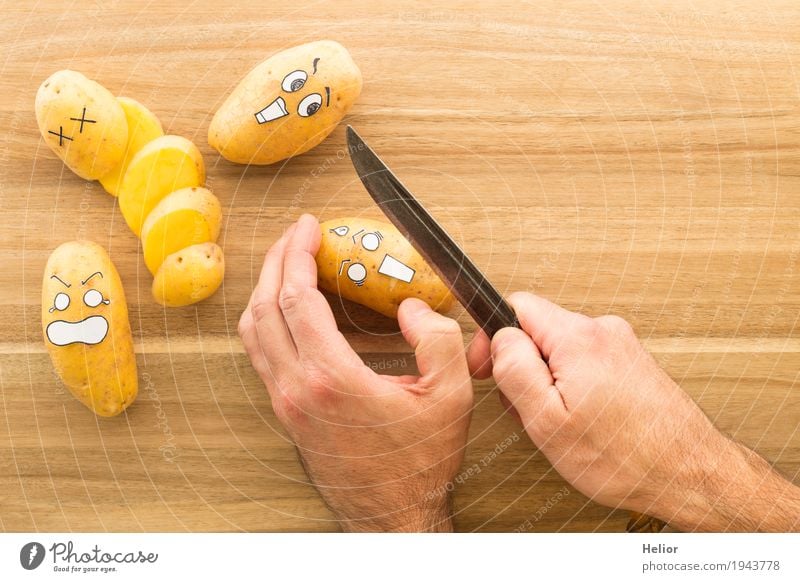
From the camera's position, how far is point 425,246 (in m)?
0.70

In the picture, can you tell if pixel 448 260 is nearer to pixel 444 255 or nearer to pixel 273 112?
pixel 444 255

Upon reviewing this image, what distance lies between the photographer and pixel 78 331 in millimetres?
692

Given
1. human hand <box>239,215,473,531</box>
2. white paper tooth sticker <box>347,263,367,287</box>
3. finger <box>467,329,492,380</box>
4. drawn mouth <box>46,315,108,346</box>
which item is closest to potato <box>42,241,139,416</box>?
drawn mouth <box>46,315,108,346</box>

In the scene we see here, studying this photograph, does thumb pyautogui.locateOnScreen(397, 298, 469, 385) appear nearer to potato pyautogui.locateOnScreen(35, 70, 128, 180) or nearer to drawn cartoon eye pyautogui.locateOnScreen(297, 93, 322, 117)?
drawn cartoon eye pyautogui.locateOnScreen(297, 93, 322, 117)

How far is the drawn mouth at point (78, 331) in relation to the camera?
69 centimetres

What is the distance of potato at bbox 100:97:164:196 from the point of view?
72cm

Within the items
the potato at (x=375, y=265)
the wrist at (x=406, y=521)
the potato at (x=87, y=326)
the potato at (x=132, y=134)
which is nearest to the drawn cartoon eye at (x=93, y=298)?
the potato at (x=87, y=326)

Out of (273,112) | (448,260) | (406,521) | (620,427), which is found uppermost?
(273,112)

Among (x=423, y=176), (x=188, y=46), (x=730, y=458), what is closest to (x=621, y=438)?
(x=730, y=458)

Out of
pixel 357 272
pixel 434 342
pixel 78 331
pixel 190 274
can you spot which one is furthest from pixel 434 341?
pixel 78 331

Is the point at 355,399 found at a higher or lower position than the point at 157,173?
lower

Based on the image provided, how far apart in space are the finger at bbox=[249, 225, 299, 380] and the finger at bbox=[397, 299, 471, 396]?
0.38 feet

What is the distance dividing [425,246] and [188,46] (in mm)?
347

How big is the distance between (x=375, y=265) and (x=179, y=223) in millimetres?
200
